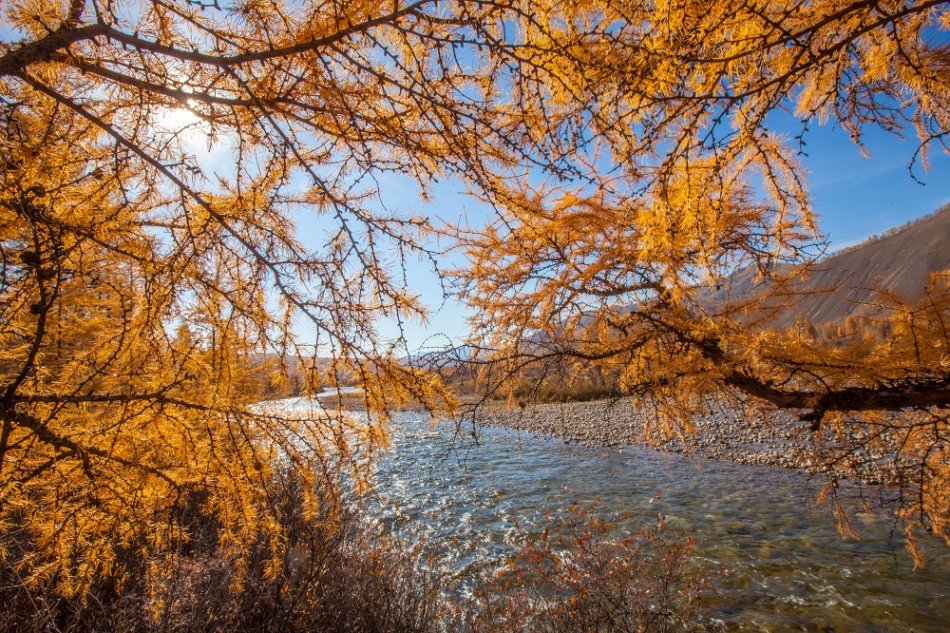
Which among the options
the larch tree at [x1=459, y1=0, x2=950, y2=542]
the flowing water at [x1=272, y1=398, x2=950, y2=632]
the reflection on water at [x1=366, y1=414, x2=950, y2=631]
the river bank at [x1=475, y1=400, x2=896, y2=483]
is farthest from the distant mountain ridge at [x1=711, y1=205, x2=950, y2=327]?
the larch tree at [x1=459, y1=0, x2=950, y2=542]

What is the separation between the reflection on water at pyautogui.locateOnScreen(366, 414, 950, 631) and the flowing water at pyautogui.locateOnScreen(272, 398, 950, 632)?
2 centimetres

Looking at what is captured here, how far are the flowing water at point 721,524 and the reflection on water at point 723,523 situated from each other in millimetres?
18

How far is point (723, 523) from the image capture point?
262 inches

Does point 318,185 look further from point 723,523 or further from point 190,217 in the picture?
point 723,523

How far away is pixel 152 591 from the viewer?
2.66 meters

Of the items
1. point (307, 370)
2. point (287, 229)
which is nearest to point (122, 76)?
point (287, 229)

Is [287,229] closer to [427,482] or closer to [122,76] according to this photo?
[122,76]

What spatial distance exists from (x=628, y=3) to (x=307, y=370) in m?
2.15

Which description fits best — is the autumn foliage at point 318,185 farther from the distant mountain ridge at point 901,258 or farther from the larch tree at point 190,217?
the distant mountain ridge at point 901,258

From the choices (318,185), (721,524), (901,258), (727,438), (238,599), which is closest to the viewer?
(318,185)

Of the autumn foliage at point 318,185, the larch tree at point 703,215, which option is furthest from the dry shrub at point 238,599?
the larch tree at point 703,215

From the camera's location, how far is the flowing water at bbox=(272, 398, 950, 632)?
14.5 feet

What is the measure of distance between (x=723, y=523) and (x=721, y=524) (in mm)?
65

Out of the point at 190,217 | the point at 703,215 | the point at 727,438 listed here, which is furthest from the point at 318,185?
the point at 727,438
